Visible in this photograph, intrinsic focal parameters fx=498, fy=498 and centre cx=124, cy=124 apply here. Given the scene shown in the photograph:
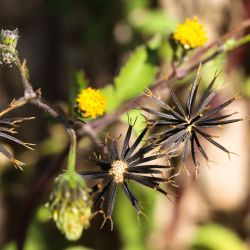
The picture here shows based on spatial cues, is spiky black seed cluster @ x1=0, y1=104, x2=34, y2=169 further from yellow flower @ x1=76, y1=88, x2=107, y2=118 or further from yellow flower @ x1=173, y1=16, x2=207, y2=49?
yellow flower @ x1=173, y1=16, x2=207, y2=49

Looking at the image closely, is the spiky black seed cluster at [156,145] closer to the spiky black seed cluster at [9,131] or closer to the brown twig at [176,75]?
the spiky black seed cluster at [9,131]

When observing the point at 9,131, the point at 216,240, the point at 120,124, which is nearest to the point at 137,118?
the point at 9,131

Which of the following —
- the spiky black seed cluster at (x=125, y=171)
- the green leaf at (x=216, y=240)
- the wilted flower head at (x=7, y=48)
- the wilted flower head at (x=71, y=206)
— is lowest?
the wilted flower head at (x=71, y=206)

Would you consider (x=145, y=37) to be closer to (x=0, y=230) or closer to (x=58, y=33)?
(x=58, y=33)

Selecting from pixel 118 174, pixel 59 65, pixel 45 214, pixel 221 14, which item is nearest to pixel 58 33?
pixel 59 65

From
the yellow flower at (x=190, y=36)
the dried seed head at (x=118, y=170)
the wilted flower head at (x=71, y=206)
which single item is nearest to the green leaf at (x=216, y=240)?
the yellow flower at (x=190, y=36)
